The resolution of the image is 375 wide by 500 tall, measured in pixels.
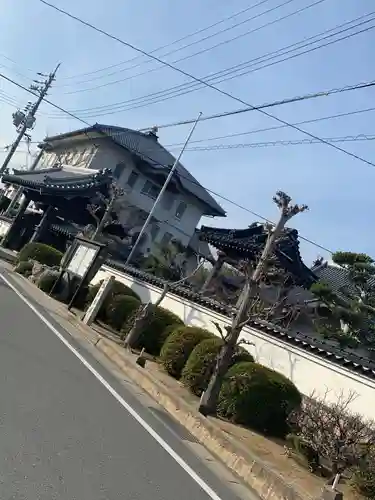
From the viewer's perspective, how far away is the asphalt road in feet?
15.2

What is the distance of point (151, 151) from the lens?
4484 centimetres

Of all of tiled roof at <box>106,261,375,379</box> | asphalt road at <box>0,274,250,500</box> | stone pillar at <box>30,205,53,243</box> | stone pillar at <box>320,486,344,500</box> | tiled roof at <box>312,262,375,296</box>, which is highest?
tiled roof at <box>312,262,375,296</box>

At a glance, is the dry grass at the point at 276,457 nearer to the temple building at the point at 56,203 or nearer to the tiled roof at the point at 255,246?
the tiled roof at the point at 255,246

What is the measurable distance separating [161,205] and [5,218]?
1188cm

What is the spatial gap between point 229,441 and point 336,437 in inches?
63.6

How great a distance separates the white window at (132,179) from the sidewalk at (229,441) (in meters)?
28.9

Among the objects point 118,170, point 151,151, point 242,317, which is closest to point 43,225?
point 118,170

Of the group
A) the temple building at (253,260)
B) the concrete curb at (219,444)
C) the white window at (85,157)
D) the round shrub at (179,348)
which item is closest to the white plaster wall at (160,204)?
the white window at (85,157)

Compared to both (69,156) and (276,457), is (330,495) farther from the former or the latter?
(69,156)

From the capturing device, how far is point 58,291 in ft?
68.5

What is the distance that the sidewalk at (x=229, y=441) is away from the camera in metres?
7.36

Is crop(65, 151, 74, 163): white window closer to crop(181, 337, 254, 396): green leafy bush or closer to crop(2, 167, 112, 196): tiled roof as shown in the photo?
crop(2, 167, 112, 196): tiled roof

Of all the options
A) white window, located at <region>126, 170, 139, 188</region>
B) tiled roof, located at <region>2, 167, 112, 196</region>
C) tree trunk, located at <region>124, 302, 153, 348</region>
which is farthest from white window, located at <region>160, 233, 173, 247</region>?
tree trunk, located at <region>124, 302, 153, 348</region>

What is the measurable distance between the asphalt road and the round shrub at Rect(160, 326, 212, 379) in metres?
3.58
